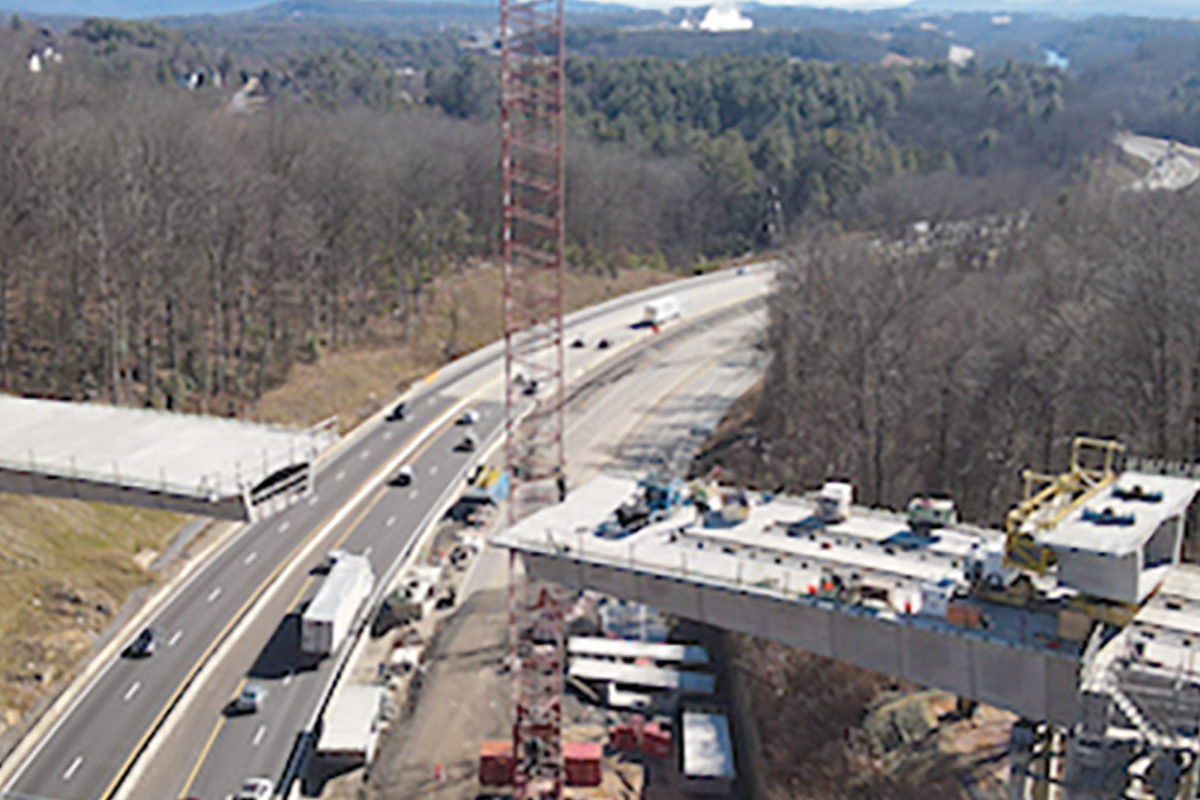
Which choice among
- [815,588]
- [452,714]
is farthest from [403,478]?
[815,588]

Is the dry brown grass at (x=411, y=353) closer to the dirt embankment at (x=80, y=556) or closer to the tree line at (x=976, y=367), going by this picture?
the dirt embankment at (x=80, y=556)

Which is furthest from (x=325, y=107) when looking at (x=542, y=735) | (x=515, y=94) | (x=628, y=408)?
(x=542, y=735)

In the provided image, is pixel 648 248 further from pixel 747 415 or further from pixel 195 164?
pixel 195 164

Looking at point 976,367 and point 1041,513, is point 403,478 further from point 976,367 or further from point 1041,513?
point 1041,513

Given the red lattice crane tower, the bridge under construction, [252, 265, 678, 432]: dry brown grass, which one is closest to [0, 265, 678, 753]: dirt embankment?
Answer: [252, 265, 678, 432]: dry brown grass

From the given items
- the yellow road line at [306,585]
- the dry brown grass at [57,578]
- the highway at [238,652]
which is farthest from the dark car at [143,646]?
the yellow road line at [306,585]
